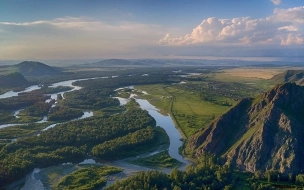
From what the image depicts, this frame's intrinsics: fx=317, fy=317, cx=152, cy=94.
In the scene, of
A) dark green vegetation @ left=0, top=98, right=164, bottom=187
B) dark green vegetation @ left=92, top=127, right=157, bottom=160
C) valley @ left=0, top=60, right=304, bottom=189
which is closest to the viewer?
valley @ left=0, top=60, right=304, bottom=189

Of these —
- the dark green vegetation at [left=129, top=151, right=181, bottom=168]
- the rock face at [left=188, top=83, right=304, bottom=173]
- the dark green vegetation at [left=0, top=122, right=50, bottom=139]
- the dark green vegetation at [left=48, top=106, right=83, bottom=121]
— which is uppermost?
the rock face at [left=188, top=83, right=304, bottom=173]

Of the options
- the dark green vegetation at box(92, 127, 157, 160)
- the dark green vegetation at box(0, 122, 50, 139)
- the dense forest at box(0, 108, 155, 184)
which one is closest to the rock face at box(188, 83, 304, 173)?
the dark green vegetation at box(92, 127, 157, 160)

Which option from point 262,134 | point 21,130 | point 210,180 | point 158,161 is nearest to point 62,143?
point 21,130

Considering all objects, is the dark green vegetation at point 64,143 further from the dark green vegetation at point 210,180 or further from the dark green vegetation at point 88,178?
the dark green vegetation at point 210,180

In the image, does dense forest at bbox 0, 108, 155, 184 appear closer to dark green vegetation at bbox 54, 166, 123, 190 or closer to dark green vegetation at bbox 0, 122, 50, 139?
dark green vegetation at bbox 54, 166, 123, 190

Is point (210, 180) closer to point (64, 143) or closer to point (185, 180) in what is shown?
point (185, 180)

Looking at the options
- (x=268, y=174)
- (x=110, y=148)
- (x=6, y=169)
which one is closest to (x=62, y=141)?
(x=110, y=148)

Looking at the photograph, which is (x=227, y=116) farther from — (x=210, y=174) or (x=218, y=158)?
(x=210, y=174)
